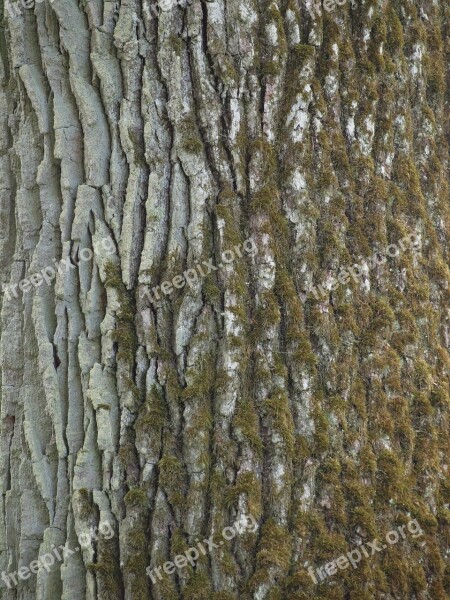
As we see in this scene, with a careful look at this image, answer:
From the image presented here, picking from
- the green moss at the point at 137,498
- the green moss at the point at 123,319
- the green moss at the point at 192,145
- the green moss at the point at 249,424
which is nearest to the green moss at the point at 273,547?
the green moss at the point at 249,424

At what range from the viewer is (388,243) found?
8.30ft

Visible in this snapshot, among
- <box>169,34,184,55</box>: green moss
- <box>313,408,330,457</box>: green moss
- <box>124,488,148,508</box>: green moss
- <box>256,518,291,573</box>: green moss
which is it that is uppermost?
<box>169,34,184,55</box>: green moss

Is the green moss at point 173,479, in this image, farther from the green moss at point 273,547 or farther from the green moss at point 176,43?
the green moss at point 176,43

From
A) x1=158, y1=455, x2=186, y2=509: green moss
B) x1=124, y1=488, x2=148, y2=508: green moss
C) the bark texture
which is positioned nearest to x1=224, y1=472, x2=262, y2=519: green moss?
the bark texture

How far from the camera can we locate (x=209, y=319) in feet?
7.44

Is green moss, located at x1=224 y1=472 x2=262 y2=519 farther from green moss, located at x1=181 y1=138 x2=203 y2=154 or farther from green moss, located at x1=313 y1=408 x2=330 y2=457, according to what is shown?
green moss, located at x1=181 y1=138 x2=203 y2=154

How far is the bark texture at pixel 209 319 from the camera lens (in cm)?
217

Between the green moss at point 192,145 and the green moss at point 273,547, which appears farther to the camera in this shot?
the green moss at point 192,145

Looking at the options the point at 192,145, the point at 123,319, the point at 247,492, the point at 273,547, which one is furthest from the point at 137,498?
the point at 192,145

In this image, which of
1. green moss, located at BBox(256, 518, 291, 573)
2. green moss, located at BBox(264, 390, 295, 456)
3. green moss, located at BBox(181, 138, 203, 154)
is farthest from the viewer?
green moss, located at BBox(181, 138, 203, 154)

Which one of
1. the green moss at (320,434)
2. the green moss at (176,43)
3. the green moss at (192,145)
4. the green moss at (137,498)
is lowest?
the green moss at (137,498)

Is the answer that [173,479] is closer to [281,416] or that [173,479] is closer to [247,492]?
[247,492]

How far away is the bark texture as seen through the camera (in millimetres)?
2168

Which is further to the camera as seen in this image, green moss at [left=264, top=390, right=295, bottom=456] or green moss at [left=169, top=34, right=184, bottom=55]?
green moss at [left=169, top=34, right=184, bottom=55]
